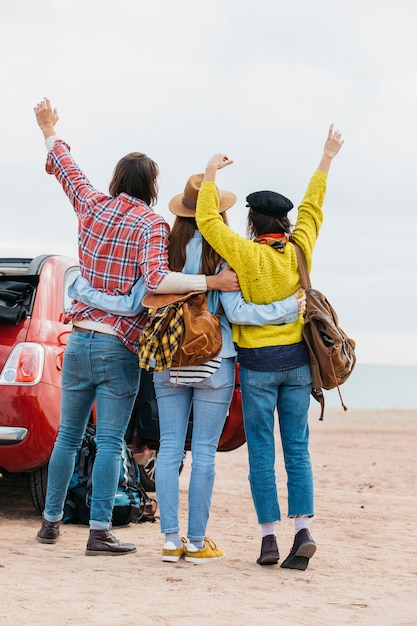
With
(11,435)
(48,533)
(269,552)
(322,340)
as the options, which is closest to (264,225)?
(322,340)

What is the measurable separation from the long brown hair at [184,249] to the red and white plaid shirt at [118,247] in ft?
0.20

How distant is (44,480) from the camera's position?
6.25m

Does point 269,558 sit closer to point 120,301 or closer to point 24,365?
point 120,301

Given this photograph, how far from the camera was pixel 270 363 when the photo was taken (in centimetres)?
493

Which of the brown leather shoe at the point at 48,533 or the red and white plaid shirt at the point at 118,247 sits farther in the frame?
the brown leather shoe at the point at 48,533

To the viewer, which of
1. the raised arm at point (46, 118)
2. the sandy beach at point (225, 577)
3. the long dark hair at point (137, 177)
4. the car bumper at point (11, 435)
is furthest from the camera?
the car bumper at point (11, 435)

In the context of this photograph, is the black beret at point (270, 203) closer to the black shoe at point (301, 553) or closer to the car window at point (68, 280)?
the black shoe at point (301, 553)

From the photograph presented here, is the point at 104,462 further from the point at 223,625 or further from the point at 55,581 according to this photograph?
the point at 223,625

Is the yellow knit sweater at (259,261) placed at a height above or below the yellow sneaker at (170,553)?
above

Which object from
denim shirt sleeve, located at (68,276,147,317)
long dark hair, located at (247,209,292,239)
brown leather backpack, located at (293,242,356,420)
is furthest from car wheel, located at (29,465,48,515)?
long dark hair, located at (247,209,292,239)

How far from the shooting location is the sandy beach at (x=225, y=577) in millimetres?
3977

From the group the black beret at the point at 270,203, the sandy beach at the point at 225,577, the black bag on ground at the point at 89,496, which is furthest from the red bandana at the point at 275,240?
the black bag on ground at the point at 89,496

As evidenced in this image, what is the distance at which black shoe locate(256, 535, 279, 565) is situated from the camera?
5.03 m

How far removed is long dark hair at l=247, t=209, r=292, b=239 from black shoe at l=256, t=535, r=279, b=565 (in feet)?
5.35
